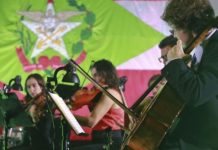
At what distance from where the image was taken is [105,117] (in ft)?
10.7

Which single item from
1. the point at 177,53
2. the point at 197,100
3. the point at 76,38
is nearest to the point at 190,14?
the point at 177,53

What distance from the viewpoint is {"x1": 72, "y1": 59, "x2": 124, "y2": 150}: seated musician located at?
10.2ft

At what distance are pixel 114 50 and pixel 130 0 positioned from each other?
534 mm

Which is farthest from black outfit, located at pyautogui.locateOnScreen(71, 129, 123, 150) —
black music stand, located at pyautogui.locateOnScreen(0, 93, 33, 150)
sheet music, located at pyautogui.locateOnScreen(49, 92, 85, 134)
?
sheet music, located at pyautogui.locateOnScreen(49, 92, 85, 134)

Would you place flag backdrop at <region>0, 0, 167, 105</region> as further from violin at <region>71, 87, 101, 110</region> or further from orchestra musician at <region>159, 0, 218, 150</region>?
orchestra musician at <region>159, 0, 218, 150</region>

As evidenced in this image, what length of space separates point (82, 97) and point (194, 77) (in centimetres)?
160

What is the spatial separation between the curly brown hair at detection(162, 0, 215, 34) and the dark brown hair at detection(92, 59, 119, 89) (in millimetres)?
1757

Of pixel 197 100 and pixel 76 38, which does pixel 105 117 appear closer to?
pixel 76 38

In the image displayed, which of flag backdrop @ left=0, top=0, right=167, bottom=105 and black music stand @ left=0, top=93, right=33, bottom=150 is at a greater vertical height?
flag backdrop @ left=0, top=0, right=167, bottom=105

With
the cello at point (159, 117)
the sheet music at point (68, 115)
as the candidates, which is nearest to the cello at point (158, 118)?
the cello at point (159, 117)

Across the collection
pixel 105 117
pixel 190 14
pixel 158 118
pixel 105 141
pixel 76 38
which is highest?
pixel 76 38

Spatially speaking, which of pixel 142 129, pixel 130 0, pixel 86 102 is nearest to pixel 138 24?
pixel 130 0

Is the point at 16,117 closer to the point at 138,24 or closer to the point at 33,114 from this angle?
the point at 33,114

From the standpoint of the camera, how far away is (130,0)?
475cm
